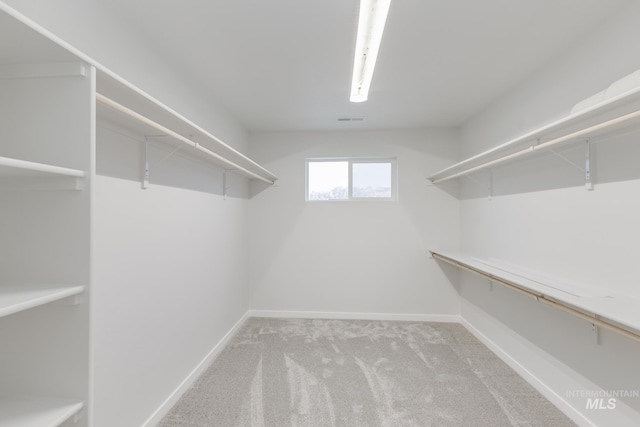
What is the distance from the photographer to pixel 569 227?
1854mm

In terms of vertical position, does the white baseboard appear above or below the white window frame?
below

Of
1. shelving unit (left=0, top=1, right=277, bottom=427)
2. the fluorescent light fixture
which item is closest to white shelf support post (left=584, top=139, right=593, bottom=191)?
the fluorescent light fixture

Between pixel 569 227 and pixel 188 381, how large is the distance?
2922 millimetres

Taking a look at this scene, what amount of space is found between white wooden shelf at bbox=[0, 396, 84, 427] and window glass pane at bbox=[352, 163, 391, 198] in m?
3.22

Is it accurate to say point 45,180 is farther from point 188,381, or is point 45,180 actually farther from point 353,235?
point 353,235

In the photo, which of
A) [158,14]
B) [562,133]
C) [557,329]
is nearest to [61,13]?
[158,14]

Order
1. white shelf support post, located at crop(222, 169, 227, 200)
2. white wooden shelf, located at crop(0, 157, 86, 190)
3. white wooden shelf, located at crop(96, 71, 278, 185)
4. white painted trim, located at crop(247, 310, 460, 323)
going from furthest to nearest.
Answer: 1. white painted trim, located at crop(247, 310, 460, 323)
2. white shelf support post, located at crop(222, 169, 227, 200)
3. white wooden shelf, located at crop(96, 71, 278, 185)
4. white wooden shelf, located at crop(0, 157, 86, 190)

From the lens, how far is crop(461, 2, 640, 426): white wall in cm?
150

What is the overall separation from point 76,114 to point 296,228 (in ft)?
9.36

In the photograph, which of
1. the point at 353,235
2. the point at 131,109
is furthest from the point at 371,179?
the point at 131,109

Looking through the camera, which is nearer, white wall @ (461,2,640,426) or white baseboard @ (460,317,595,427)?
white wall @ (461,2,640,426)

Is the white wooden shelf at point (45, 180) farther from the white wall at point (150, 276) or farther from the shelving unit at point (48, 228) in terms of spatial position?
the white wall at point (150, 276)

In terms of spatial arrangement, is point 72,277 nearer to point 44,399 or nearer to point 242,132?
point 44,399

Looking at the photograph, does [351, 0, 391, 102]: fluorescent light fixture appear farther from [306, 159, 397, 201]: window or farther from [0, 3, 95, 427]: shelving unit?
[306, 159, 397, 201]: window
